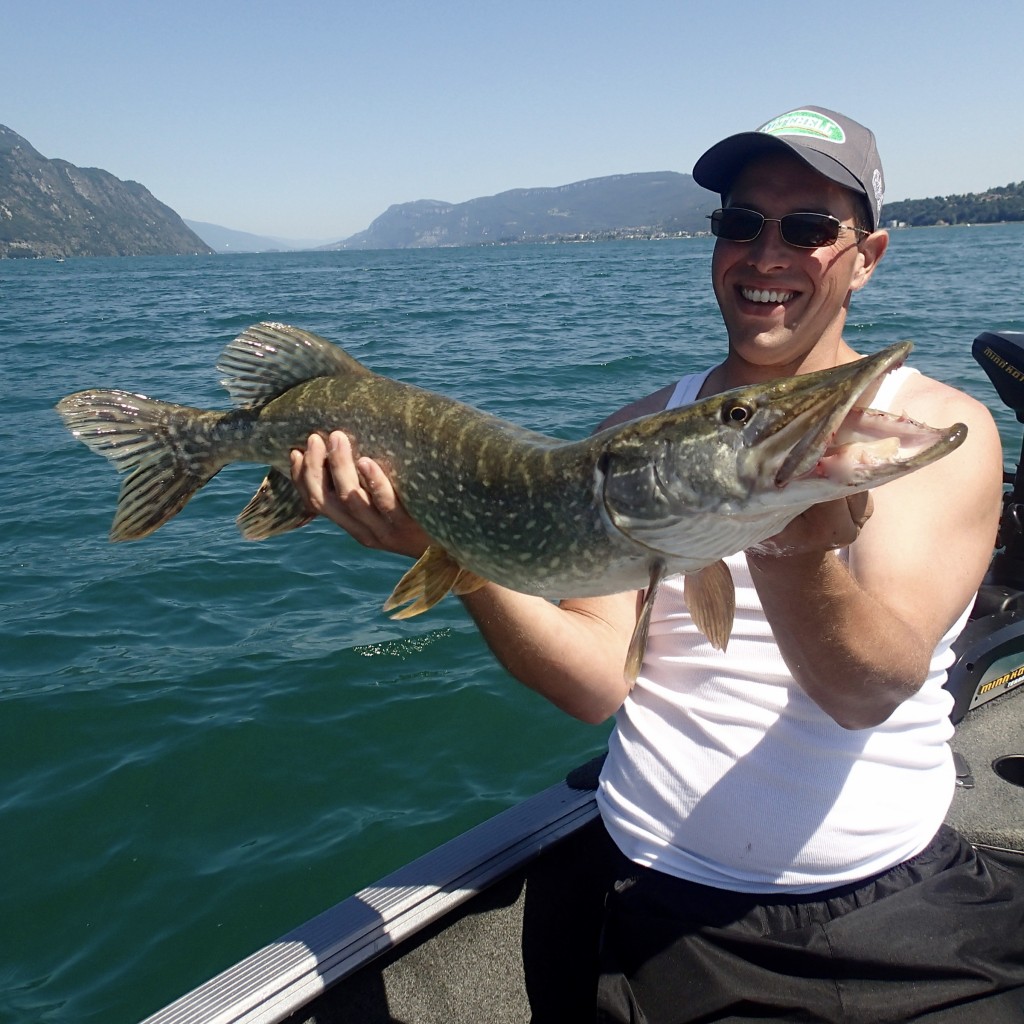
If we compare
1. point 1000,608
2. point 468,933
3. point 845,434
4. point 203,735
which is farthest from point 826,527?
point 203,735

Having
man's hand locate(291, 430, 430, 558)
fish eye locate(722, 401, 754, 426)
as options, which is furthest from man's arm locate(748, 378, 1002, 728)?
man's hand locate(291, 430, 430, 558)

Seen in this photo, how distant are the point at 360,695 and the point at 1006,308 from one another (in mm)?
21825

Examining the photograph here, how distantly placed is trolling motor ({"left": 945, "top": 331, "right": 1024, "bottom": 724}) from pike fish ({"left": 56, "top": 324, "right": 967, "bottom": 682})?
1921 mm

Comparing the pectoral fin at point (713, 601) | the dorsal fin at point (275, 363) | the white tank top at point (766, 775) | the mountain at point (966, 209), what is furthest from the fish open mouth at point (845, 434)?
the mountain at point (966, 209)

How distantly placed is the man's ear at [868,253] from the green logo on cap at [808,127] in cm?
29

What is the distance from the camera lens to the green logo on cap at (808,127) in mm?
2236

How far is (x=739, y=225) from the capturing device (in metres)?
Answer: 2.37

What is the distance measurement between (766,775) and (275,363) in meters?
1.85

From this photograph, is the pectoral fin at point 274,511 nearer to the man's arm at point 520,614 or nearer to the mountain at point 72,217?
the man's arm at point 520,614

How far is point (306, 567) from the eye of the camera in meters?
7.09

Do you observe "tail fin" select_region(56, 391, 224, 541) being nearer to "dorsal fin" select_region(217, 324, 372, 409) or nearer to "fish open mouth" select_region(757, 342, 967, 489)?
"dorsal fin" select_region(217, 324, 372, 409)

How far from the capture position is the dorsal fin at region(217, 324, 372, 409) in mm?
2668

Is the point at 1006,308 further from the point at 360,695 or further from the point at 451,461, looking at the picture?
the point at 451,461

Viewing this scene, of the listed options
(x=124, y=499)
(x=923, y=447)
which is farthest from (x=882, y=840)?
(x=124, y=499)
